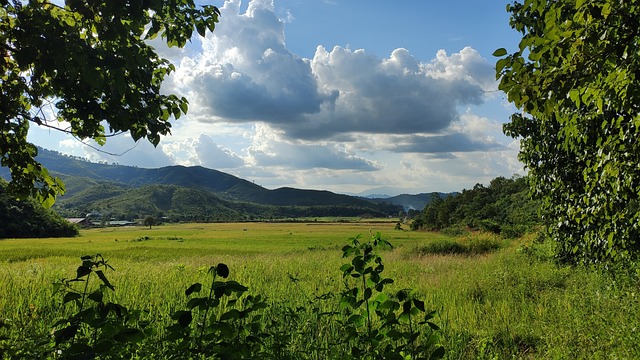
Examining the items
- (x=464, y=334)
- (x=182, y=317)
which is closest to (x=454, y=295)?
(x=464, y=334)

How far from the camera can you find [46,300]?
30.4 ft

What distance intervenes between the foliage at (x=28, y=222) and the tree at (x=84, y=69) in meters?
67.8

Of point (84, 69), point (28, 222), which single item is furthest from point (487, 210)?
point (28, 222)

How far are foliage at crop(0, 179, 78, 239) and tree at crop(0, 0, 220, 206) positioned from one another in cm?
6775

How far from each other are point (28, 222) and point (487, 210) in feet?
254

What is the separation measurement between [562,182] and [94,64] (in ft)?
32.4

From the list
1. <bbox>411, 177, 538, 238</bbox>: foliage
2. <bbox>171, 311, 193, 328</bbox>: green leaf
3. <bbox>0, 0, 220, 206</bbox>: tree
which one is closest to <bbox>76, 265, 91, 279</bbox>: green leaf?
<bbox>171, 311, 193, 328</bbox>: green leaf

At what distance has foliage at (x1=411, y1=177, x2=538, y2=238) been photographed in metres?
42.9

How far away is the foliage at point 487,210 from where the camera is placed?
141 feet

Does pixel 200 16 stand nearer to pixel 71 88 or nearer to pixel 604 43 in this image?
pixel 71 88

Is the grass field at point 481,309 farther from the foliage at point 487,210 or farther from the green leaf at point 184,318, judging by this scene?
the foliage at point 487,210

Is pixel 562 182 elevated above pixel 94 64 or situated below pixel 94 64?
below

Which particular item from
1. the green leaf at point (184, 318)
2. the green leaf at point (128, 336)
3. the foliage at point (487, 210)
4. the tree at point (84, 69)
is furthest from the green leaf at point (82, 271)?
the foliage at point (487, 210)

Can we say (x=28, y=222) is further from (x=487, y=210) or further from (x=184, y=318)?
(x=184, y=318)
